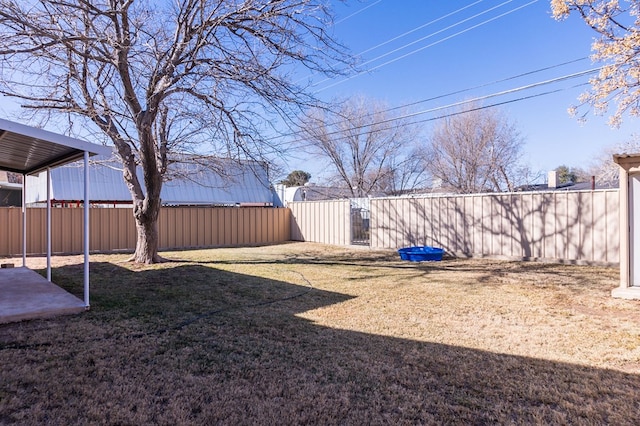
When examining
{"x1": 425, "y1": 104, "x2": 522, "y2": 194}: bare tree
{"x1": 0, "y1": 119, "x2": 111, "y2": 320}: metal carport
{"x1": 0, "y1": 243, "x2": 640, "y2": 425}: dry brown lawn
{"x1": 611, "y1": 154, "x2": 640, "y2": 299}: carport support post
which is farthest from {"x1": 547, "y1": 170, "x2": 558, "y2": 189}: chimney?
{"x1": 0, "y1": 119, "x2": 111, "y2": 320}: metal carport

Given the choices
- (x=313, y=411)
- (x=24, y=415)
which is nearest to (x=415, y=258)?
(x=313, y=411)

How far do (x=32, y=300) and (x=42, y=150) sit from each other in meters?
2.08

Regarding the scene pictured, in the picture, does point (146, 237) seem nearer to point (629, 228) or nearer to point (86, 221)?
point (86, 221)

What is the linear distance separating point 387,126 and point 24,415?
19500mm

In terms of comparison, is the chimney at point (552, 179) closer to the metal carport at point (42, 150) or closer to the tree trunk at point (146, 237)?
the tree trunk at point (146, 237)

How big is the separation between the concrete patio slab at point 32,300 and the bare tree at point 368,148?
13.8 m

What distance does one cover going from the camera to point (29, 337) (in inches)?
159

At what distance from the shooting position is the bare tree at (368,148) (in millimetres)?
19984

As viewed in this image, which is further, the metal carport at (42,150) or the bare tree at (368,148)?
the bare tree at (368,148)

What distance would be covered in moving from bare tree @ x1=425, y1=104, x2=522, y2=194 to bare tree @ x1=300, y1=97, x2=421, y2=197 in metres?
2.07

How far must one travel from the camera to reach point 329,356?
3637 mm

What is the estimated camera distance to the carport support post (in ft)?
18.9

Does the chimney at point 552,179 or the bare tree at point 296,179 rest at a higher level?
the bare tree at point 296,179

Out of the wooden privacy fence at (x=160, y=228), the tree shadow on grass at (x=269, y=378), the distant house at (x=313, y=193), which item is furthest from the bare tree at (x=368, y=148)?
the tree shadow on grass at (x=269, y=378)
